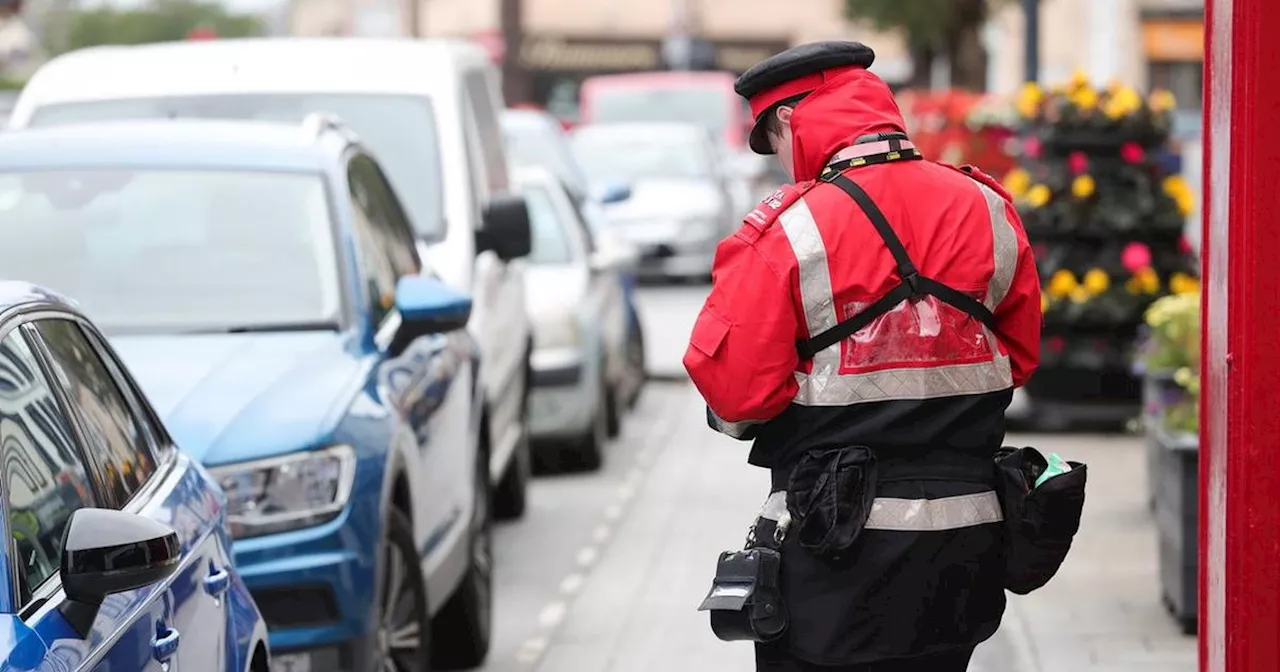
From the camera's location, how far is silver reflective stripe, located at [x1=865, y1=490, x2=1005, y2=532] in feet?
14.3

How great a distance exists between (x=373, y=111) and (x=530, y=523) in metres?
2.20

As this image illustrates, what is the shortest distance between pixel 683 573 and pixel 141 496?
5291mm

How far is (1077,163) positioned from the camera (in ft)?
44.9

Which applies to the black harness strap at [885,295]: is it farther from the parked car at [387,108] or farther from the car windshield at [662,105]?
the car windshield at [662,105]

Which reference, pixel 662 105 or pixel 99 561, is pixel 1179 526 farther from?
pixel 662 105

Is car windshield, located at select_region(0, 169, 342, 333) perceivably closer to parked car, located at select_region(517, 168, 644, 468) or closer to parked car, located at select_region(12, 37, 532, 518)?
parked car, located at select_region(12, 37, 532, 518)

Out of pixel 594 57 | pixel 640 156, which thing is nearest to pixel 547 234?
pixel 640 156

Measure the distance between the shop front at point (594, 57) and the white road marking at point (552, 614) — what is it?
58.0 meters

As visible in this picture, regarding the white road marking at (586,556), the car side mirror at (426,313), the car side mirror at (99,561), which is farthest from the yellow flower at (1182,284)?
the car side mirror at (99,561)

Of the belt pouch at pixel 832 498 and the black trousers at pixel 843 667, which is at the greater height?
the belt pouch at pixel 832 498

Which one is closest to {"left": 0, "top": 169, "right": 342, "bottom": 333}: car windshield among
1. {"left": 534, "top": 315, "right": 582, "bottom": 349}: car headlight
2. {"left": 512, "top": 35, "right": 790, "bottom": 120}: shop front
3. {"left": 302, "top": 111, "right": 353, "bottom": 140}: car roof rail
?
{"left": 302, "top": 111, "right": 353, "bottom": 140}: car roof rail

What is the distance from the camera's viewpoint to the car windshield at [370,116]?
995cm

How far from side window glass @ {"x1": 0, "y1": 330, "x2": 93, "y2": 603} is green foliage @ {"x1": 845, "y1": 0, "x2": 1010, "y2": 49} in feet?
108

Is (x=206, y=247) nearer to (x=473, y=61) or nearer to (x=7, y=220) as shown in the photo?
(x=7, y=220)
